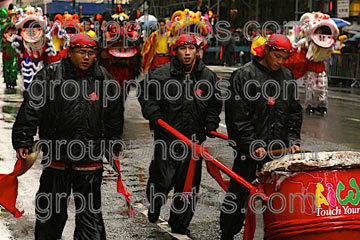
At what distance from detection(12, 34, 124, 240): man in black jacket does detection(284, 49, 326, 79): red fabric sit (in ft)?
35.4

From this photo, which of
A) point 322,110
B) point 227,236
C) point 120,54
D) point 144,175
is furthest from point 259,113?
point 322,110

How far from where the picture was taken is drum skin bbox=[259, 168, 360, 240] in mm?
4184

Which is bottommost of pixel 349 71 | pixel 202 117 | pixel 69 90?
pixel 349 71

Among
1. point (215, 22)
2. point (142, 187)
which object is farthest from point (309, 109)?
point (215, 22)

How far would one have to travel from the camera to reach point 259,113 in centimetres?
556

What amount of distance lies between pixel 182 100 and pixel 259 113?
3.00 feet

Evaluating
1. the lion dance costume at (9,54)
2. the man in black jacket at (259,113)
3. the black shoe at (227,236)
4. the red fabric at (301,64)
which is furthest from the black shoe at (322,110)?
the black shoe at (227,236)

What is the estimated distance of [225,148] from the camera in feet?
34.8

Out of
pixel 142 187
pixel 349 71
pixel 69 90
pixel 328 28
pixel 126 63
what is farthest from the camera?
pixel 349 71

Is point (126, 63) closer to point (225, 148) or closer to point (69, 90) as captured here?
point (225, 148)

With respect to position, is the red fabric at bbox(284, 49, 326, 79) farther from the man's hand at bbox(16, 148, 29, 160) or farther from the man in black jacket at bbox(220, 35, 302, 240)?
the man's hand at bbox(16, 148, 29, 160)

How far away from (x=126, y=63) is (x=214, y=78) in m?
6.30

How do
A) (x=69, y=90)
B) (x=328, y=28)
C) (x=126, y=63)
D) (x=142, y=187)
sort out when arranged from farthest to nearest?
(x=328, y=28) → (x=126, y=63) → (x=142, y=187) → (x=69, y=90)

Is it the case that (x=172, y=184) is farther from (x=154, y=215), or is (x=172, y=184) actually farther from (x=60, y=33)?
(x=60, y=33)
